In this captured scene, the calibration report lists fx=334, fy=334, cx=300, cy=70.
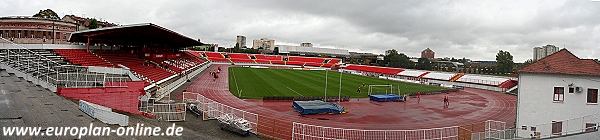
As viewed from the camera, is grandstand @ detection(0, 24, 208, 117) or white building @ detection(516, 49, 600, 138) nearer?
grandstand @ detection(0, 24, 208, 117)

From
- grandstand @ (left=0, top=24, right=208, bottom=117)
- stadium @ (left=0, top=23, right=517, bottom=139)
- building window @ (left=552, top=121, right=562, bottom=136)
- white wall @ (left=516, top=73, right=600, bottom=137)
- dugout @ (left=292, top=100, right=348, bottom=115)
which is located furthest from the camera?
dugout @ (left=292, top=100, right=348, bottom=115)

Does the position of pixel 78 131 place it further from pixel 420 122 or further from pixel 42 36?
pixel 42 36

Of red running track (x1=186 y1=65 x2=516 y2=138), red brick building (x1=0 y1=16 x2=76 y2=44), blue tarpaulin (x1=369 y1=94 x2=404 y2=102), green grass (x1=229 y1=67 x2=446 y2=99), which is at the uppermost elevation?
red brick building (x1=0 y1=16 x2=76 y2=44)

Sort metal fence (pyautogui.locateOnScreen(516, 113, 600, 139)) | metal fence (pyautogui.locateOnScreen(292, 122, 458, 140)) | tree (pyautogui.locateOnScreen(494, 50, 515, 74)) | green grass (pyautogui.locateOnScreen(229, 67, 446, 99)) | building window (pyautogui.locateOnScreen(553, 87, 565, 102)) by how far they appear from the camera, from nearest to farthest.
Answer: metal fence (pyautogui.locateOnScreen(516, 113, 600, 139)), metal fence (pyautogui.locateOnScreen(292, 122, 458, 140)), building window (pyautogui.locateOnScreen(553, 87, 565, 102)), green grass (pyautogui.locateOnScreen(229, 67, 446, 99)), tree (pyautogui.locateOnScreen(494, 50, 515, 74))

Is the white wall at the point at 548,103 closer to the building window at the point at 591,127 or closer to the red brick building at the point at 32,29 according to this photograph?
the building window at the point at 591,127

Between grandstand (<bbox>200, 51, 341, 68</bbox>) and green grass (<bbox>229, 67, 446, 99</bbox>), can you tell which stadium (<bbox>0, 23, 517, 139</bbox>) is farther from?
grandstand (<bbox>200, 51, 341, 68</bbox>)

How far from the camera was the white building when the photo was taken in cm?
1533

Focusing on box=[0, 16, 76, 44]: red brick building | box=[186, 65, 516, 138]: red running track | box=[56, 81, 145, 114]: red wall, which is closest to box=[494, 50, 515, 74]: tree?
box=[186, 65, 516, 138]: red running track

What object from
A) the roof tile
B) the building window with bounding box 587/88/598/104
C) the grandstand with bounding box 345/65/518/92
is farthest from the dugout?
the grandstand with bounding box 345/65/518/92

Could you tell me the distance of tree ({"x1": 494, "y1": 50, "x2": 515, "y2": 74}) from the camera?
295ft

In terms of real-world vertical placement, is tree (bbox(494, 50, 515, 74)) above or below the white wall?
above

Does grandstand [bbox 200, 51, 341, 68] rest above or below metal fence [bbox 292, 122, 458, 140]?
above

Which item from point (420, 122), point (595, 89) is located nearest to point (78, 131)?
point (420, 122)

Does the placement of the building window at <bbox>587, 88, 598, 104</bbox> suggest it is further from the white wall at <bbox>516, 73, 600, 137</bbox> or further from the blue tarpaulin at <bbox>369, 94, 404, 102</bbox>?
the blue tarpaulin at <bbox>369, 94, 404, 102</bbox>
